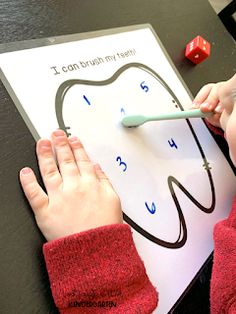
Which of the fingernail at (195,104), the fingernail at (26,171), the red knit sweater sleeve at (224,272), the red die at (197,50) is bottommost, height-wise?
the red knit sweater sleeve at (224,272)

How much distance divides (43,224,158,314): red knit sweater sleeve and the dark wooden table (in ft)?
0.05

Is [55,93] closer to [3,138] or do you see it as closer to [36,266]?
[3,138]

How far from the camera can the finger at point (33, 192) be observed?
0.38 meters

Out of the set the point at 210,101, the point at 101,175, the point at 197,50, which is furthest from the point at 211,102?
the point at 101,175

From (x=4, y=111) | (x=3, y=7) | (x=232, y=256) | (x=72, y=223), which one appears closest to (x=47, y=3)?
(x=3, y=7)

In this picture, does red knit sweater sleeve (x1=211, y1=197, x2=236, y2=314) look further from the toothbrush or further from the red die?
the red die

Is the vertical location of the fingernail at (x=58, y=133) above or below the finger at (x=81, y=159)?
above

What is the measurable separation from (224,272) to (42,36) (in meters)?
0.37

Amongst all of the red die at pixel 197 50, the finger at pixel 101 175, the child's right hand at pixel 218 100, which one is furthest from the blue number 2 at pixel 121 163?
the red die at pixel 197 50

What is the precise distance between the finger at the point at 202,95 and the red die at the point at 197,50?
0.18 feet

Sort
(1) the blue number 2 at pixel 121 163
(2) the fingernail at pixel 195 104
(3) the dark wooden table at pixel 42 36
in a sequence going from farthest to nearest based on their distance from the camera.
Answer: (2) the fingernail at pixel 195 104, (1) the blue number 2 at pixel 121 163, (3) the dark wooden table at pixel 42 36

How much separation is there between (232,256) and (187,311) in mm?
91

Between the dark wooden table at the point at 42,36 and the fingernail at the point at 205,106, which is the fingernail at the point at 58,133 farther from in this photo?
the fingernail at the point at 205,106

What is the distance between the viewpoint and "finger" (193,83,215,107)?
0.60 meters
